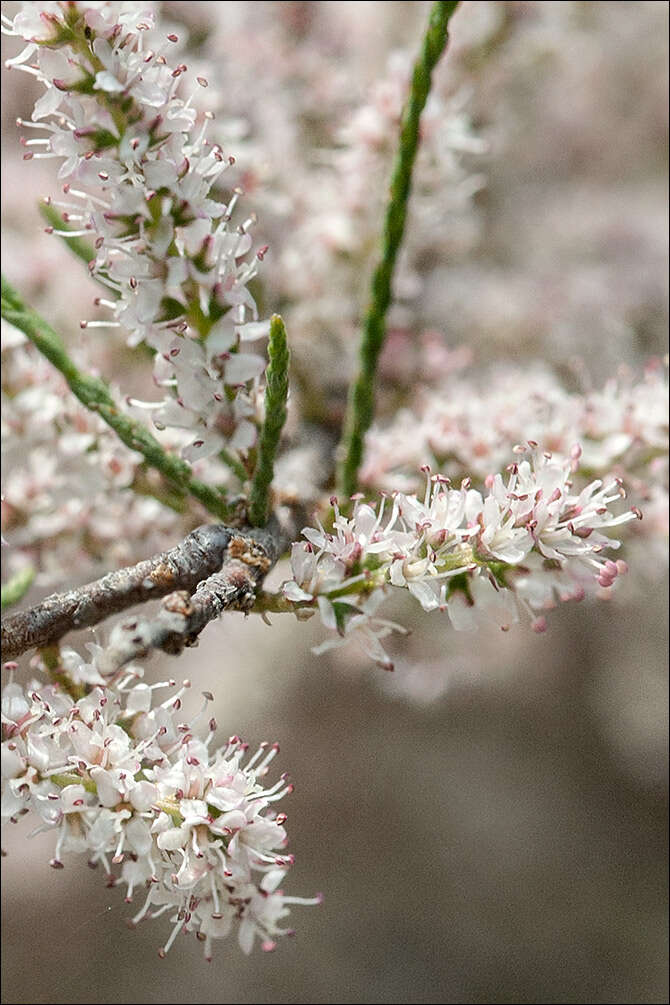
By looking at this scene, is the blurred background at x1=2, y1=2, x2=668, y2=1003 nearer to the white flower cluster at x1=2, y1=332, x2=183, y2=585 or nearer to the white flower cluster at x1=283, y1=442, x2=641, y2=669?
the white flower cluster at x1=2, y1=332, x2=183, y2=585

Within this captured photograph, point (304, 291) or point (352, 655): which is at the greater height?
point (304, 291)

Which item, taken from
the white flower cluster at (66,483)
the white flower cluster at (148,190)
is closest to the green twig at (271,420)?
the white flower cluster at (148,190)

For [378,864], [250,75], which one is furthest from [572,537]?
[378,864]

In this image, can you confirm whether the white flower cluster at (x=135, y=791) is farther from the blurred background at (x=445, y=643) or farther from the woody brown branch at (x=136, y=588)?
the blurred background at (x=445, y=643)

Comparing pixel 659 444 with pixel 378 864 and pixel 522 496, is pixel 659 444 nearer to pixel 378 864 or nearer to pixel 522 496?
pixel 522 496

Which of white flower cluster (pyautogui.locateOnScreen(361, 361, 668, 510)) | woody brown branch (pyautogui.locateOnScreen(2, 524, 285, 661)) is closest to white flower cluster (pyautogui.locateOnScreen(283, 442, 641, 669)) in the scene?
woody brown branch (pyautogui.locateOnScreen(2, 524, 285, 661))

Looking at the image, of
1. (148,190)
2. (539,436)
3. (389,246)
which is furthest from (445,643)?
(148,190)
